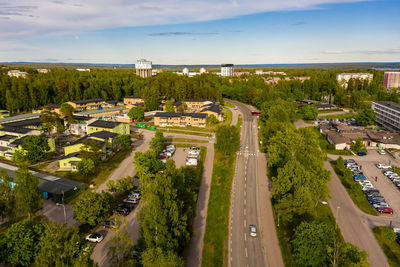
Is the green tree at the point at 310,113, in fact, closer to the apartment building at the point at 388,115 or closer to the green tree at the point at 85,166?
the apartment building at the point at 388,115

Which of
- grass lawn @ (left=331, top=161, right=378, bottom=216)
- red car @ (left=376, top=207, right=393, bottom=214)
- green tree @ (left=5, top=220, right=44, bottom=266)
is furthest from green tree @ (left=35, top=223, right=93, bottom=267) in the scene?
red car @ (left=376, top=207, right=393, bottom=214)

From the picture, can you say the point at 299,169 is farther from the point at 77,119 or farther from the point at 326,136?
the point at 77,119

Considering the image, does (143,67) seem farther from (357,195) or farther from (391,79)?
(357,195)

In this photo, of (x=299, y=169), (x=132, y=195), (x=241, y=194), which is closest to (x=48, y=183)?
(x=132, y=195)

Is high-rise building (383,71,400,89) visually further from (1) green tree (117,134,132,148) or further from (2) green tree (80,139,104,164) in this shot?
(2) green tree (80,139,104,164)

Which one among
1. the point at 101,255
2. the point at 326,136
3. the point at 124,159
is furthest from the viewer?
the point at 326,136

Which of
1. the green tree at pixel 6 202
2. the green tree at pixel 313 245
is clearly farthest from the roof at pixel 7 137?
the green tree at pixel 313 245
